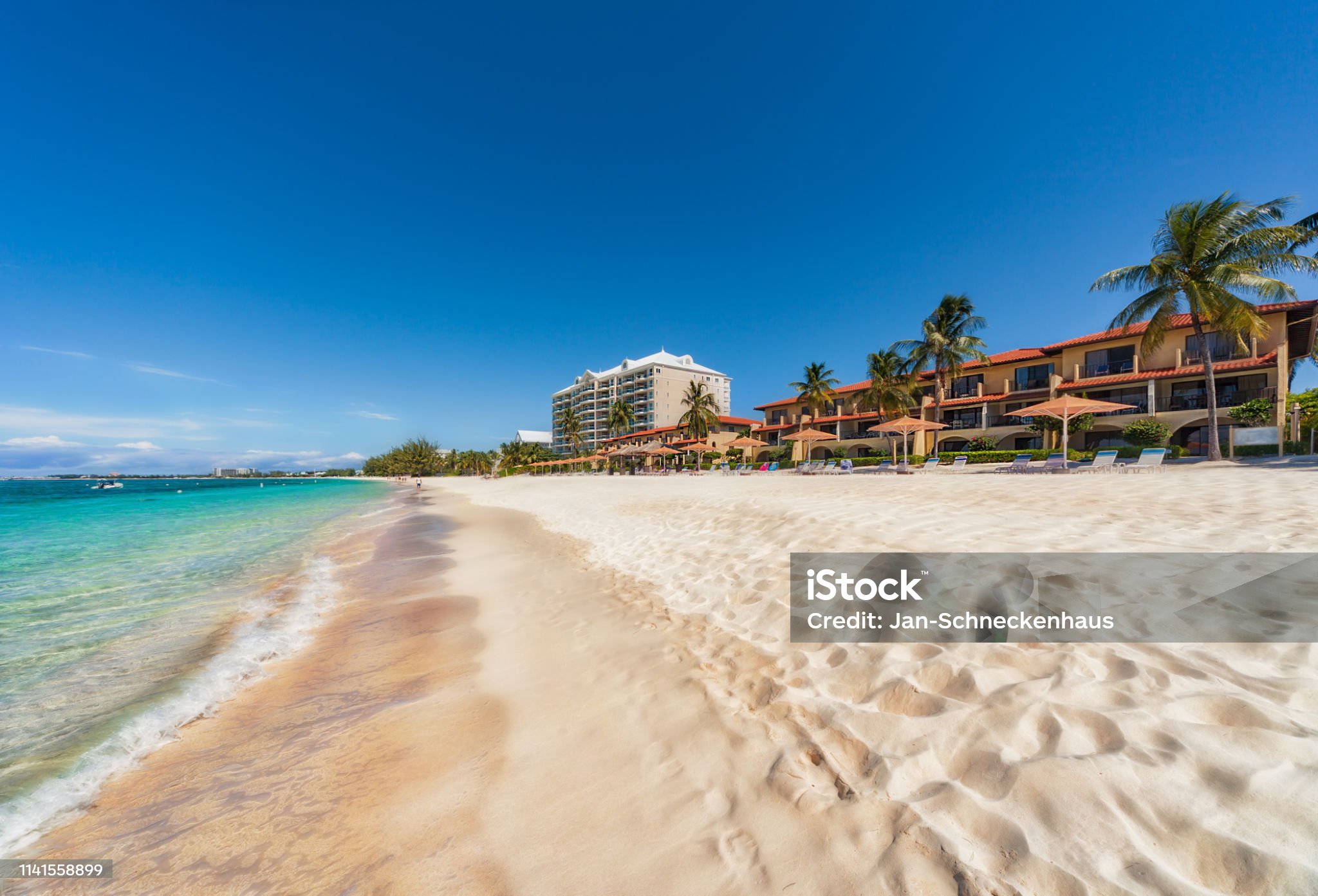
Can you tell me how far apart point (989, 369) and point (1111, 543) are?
126 feet

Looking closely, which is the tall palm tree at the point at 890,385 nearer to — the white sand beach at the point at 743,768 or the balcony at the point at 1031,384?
the balcony at the point at 1031,384

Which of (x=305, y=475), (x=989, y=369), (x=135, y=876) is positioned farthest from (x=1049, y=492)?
(x=305, y=475)

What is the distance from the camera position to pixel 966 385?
3719cm

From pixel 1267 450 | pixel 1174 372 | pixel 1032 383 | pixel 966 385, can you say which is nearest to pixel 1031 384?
pixel 1032 383

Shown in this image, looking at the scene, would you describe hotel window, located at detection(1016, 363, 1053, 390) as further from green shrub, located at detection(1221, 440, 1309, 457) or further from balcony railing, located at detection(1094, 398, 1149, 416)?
green shrub, located at detection(1221, 440, 1309, 457)

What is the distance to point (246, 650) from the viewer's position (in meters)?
5.29

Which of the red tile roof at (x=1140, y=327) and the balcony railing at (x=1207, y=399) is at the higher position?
the red tile roof at (x=1140, y=327)

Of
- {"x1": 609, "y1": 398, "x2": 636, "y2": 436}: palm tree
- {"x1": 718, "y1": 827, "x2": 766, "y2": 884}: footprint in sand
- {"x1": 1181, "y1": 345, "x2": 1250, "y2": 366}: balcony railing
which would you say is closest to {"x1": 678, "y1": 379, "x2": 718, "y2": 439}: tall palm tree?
{"x1": 609, "y1": 398, "x2": 636, "y2": 436}: palm tree

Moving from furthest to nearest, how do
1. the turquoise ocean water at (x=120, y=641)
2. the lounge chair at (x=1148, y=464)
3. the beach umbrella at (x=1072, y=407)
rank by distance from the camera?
1. the beach umbrella at (x=1072, y=407)
2. the lounge chair at (x=1148, y=464)
3. the turquoise ocean water at (x=120, y=641)

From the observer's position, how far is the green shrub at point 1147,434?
2417cm

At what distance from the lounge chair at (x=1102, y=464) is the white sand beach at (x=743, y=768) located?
42.1ft

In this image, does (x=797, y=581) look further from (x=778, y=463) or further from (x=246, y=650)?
(x=778, y=463)

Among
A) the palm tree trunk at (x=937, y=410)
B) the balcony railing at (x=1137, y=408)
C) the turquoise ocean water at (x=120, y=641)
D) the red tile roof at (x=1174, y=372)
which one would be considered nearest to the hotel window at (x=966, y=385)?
the palm tree trunk at (x=937, y=410)

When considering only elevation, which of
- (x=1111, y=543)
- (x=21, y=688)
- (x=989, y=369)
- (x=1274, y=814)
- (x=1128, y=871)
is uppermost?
(x=989, y=369)
